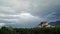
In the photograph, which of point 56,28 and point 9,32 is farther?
point 56,28

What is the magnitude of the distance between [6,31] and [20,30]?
8.54 meters

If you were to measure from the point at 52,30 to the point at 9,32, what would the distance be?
8.97 meters

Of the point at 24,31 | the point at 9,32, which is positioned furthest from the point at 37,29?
the point at 9,32

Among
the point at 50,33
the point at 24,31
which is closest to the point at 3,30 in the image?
the point at 24,31

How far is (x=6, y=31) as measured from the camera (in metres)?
12.4

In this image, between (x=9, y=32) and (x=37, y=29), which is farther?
(x=37, y=29)

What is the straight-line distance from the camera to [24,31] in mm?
20250

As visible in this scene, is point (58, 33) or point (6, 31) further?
point (58, 33)

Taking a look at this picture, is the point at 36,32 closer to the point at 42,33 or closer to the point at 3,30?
the point at 42,33

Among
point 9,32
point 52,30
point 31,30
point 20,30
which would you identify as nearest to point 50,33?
point 52,30

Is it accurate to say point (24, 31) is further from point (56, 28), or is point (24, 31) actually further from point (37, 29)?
point (56, 28)

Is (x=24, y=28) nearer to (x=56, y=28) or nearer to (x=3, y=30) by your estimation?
(x=56, y=28)

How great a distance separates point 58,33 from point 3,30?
9.98 meters

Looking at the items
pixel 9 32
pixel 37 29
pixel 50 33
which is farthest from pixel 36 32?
pixel 9 32
